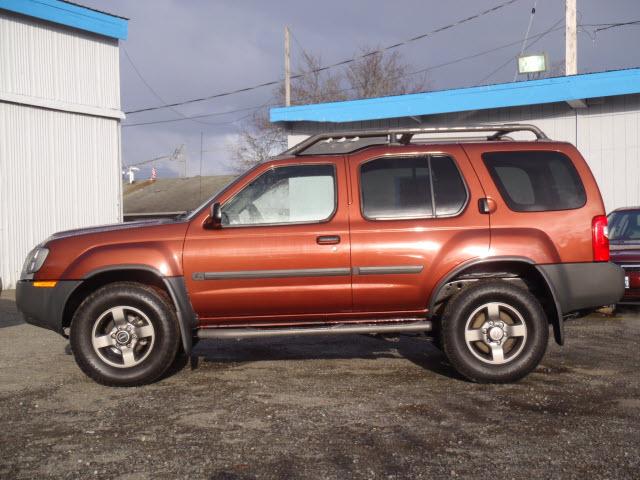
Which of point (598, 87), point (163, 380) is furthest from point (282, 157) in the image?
point (598, 87)

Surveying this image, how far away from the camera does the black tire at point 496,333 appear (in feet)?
18.5

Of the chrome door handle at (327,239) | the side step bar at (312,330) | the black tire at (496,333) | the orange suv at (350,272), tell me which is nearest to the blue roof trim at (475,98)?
the orange suv at (350,272)

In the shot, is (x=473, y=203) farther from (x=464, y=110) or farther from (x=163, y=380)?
(x=464, y=110)

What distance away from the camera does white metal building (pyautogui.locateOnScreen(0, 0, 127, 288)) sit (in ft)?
49.6

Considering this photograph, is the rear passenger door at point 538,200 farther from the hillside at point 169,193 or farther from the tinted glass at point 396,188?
the hillside at point 169,193

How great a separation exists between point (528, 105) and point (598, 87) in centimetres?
174

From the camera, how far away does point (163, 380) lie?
19.7ft

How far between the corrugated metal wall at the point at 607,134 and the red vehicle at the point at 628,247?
14.5 ft

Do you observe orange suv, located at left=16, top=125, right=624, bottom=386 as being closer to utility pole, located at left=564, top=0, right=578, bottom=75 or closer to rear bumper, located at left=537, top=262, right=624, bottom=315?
rear bumper, located at left=537, top=262, right=624, bottom=315

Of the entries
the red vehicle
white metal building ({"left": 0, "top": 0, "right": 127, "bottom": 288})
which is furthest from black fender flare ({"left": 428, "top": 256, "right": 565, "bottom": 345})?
white metal building ({"left": 0, "top": 0, "right": 127, "bottom": 288})

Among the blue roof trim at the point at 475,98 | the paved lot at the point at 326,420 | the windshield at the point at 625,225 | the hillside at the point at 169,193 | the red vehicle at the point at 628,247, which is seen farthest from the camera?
the hillside at the point at 169,193

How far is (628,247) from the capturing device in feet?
31.4

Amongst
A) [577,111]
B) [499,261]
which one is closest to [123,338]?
[499,261]

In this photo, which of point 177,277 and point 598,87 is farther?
point 598,87
